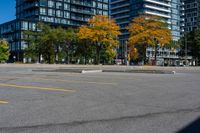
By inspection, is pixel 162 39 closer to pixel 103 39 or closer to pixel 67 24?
pixel 103 39

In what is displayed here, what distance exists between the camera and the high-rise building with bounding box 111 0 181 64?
5955 inches

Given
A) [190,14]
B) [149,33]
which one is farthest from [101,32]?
[190,14]

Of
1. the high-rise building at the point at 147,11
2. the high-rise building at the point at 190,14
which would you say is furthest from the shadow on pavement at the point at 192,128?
the high-rise building at the point at 190,14

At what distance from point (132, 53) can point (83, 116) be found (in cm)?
7661

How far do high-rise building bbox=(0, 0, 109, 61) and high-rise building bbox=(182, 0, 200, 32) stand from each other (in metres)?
50.8

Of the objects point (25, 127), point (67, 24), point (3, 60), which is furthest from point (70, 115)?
point (67, 24)

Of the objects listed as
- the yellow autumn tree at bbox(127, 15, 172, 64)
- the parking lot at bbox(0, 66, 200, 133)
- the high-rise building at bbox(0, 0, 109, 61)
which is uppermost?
the high-rise building at bbox(0, 0, 109, 61)

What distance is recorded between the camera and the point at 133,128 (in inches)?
277

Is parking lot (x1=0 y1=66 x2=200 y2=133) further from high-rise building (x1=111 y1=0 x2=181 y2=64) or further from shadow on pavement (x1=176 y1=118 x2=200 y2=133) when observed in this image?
high-rise building (x1=111 y1=0 x2=181 y2=64)

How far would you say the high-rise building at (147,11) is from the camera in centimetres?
15125

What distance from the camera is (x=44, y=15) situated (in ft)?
393

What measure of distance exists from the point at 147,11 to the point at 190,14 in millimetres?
33137

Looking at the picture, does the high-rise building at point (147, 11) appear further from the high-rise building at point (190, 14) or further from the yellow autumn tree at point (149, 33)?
the yellow autumn tree at point (149, 33)

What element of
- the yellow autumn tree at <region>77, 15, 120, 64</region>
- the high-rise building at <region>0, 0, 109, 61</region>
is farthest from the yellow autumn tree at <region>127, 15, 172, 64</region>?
the high-rise building at <region>0, 0, 109, 61</region>
